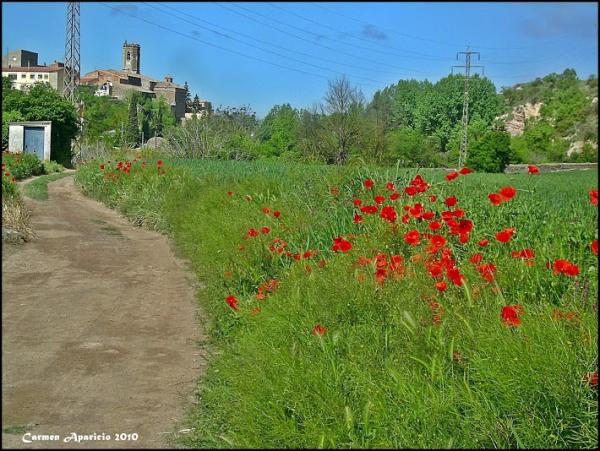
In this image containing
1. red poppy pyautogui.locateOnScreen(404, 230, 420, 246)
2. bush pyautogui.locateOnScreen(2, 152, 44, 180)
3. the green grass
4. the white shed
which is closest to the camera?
red poppy pyautogui.locateOnScreen(404, 230, 420, 246)

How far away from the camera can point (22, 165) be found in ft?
71.3

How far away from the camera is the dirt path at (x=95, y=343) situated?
4117 millimetres

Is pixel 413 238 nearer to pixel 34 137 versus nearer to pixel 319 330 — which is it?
pixel 319 330

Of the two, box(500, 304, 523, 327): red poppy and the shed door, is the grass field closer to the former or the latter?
box(500, 304, 523, 327): red poppy

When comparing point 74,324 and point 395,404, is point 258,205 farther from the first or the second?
point 395,404

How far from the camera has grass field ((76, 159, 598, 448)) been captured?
3244mm

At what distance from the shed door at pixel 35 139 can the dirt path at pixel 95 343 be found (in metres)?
19.0

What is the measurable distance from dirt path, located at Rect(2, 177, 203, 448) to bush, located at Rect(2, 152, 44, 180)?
32.4ft

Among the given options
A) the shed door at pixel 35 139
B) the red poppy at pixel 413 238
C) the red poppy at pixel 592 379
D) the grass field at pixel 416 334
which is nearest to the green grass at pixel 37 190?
the shed door at pixel 35 139

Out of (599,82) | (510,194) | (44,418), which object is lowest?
(44,418)

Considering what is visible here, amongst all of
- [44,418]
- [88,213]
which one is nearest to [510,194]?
[44,418]

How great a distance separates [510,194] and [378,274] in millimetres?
956

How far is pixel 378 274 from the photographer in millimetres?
4398

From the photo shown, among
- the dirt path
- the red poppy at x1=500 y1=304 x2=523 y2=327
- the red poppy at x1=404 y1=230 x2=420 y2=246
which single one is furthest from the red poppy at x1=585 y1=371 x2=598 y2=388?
the dirt path
